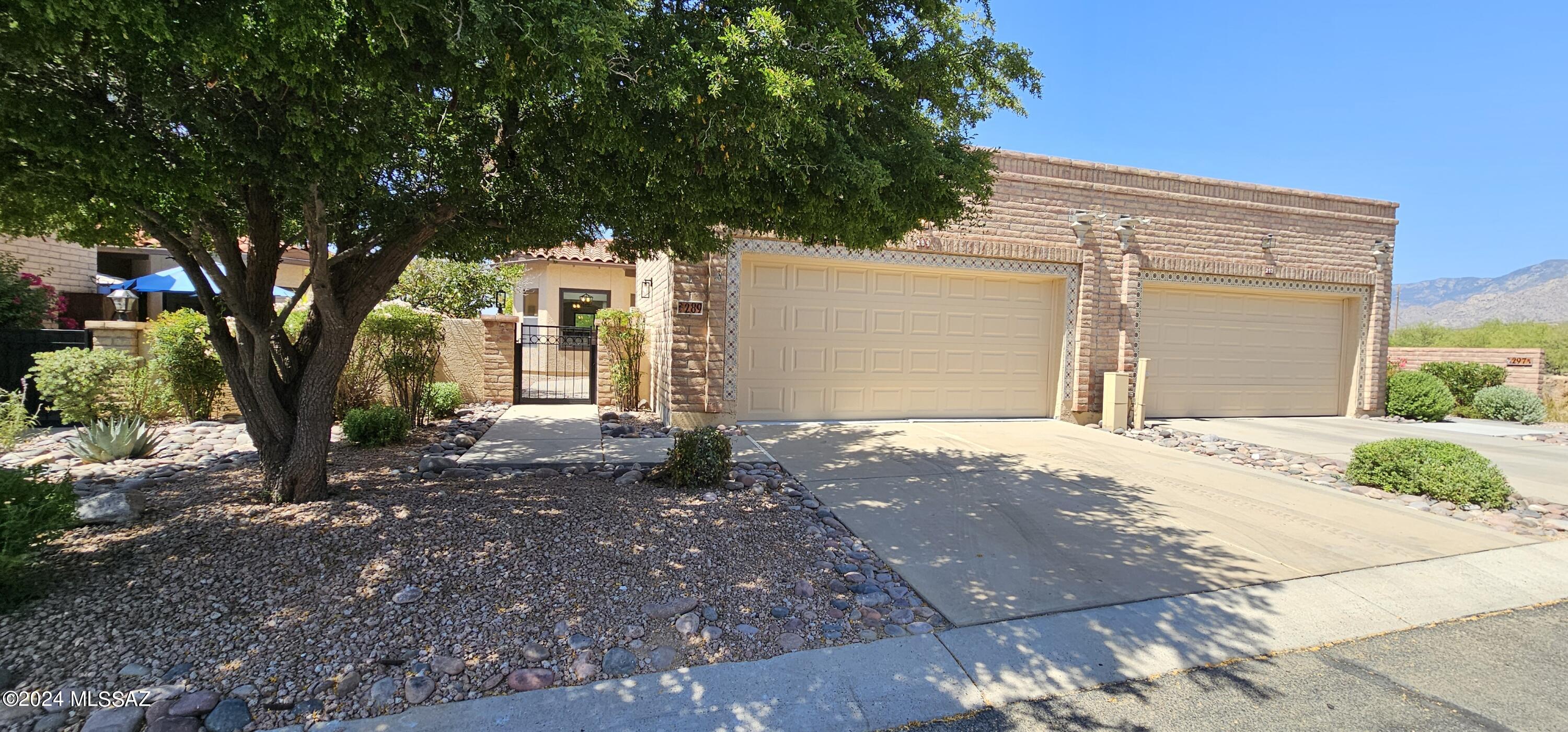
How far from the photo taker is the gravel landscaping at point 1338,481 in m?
5.70

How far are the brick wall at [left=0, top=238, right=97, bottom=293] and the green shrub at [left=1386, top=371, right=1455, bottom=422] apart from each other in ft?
77.4

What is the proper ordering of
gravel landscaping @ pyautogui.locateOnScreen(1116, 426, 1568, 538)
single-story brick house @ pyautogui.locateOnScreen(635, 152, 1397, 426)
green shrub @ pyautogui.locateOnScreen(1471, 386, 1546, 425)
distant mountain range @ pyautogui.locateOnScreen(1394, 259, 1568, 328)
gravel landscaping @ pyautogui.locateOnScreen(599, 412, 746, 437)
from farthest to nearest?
distant mountain range @ pyautogui.locateOnScreen(1394, 259, 1568, 328) → green shrub @ pyautogui.locateOnScreen(1471, 386, 1546, 425) → single-story brick house @ pyautogui.locateOnScreen(635, 152, 1397, 426) → gravel landscaping @ pyautogui.locateOnScreen(599, 412, 746, 437) → gravel landscaping @ pyautogui.locateOnScreen(1116, 426, 1568, 538)

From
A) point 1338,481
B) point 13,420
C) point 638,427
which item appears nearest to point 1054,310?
point 1338,481

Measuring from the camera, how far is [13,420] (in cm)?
699

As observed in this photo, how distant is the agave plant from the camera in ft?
20.7

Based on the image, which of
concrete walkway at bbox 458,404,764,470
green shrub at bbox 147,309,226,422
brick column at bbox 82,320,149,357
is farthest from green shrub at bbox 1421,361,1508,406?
brick column at bbox 82,320,149,357

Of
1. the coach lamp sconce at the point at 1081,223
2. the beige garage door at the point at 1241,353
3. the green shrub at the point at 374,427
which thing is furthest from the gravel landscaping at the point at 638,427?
the beige garage door at the point at 1241,353

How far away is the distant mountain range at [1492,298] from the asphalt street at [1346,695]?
4688 cm

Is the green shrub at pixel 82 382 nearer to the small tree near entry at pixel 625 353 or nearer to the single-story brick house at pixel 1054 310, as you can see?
the small tree near entry at pixel 625 353

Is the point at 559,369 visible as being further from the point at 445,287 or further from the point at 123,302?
the point at 123,302

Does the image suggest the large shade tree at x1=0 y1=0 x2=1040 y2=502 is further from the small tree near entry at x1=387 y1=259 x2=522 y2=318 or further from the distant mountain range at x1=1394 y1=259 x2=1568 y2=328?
the distant mountain range at x1=1394 y1=259 x2=1568 y2=328

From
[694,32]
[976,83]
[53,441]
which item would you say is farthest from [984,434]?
[53,441]

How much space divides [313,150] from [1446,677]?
6.11 meters

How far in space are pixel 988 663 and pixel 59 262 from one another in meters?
16.9
